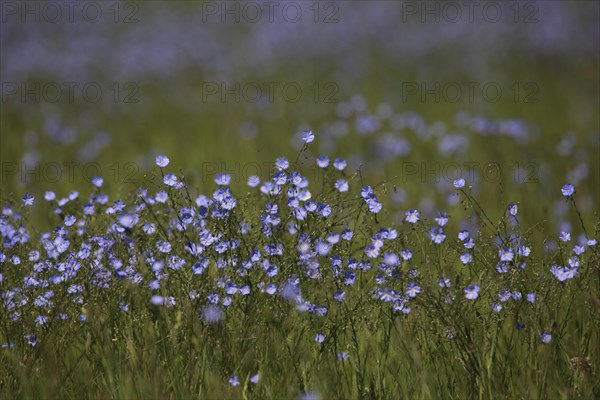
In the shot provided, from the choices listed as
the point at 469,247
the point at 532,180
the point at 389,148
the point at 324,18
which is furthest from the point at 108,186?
the point at 324,18

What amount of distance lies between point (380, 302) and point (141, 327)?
3.02ft

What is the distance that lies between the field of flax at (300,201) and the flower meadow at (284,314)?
0.01 metres

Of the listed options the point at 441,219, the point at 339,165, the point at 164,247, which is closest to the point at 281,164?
the point at 339,165

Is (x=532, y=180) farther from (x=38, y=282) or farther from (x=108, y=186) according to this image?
(x=38, y=282)

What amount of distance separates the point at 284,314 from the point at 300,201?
0.48m

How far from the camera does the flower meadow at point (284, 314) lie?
261 centimetres

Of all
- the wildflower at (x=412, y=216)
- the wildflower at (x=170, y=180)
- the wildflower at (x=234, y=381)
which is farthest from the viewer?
the wildflower at (x=170, y=180)

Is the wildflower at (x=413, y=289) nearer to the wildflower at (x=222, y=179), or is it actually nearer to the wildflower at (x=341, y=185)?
the wildflower at (x=341, y=185)

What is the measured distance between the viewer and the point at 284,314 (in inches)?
108

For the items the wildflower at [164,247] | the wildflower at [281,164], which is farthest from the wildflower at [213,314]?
the wildflower at [281,164]

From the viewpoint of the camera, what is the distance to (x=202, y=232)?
9.53 feet

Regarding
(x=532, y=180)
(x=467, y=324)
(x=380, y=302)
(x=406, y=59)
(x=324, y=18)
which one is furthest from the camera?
(x=324, y=18)

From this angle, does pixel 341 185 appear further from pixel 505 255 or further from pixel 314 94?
pixel 314 94

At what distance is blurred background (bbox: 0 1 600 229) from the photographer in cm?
552
